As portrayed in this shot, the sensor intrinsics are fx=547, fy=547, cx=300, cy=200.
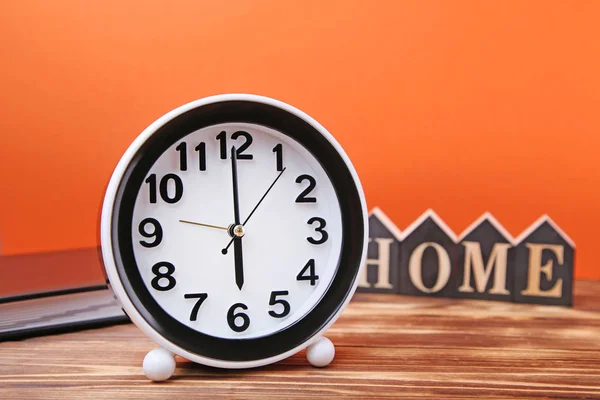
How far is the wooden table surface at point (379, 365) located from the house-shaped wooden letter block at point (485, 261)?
0.36ft

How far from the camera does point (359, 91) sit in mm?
1340

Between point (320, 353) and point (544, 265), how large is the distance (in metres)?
0.58

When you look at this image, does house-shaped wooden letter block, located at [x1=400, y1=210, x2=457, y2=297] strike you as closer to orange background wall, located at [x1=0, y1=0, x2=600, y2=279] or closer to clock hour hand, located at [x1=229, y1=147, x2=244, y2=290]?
orange background wall, located at [x1=0, y1=0, x2=600, y2=279]

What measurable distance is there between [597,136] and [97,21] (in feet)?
4.00

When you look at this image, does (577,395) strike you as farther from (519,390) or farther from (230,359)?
(230,359)

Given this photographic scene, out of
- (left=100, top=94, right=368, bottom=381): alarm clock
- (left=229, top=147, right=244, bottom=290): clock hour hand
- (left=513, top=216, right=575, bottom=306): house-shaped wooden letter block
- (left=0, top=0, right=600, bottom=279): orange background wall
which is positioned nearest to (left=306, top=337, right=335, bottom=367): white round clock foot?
(left=100, top=94, right=368, bottom=381): alarm clock

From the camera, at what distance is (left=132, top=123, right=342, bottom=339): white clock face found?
724 millimetres

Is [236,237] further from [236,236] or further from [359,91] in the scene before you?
[359,91]

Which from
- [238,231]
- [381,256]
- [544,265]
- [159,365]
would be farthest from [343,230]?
[544,265]

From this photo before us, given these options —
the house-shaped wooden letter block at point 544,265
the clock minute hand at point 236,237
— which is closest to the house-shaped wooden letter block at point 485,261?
the house-shaped wooden letter block at point 544,265

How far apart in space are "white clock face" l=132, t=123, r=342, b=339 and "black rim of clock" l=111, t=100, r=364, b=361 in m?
0.01

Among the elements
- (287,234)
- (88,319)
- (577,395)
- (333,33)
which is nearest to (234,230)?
(287,234)

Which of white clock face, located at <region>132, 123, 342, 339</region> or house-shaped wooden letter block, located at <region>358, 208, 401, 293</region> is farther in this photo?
house-shaped wooden letter block, located at <region>358, 208, 401, 293</region>

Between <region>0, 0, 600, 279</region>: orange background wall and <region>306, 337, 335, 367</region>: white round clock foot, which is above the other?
<region>0, 0, 600, 279</region>: orange background wall
